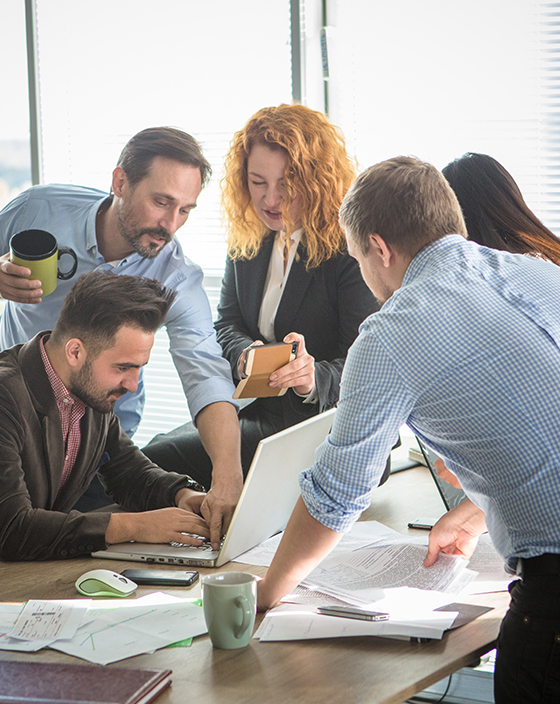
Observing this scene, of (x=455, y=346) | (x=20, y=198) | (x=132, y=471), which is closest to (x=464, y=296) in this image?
(x=455, y=346)

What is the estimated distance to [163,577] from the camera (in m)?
1.36

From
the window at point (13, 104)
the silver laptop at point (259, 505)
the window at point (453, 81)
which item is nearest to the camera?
the silver laptop at point (259, 505)

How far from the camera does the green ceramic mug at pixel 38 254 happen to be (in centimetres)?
201

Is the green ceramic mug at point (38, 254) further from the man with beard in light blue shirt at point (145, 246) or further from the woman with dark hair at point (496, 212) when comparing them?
the woman with dark hair at point (496, 212)

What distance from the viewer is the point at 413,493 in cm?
198

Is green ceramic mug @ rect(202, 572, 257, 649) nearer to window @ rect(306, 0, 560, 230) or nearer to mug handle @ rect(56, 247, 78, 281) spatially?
mug handle @ rect(56, 247, 78, 281)

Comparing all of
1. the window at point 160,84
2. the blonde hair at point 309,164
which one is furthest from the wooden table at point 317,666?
the window at point 160,84

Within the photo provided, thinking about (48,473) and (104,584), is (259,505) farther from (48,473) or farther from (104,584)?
(48,473)

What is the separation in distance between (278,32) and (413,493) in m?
2.59

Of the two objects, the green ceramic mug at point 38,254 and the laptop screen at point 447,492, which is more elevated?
the green ceramic mug at point 38,254

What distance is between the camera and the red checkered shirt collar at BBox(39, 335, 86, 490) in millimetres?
1845

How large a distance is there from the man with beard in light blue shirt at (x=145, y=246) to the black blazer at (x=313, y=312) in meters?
0.18

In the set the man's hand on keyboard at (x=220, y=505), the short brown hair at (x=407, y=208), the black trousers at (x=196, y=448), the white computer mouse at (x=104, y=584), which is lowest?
the black trousers at (x=196, y=448)

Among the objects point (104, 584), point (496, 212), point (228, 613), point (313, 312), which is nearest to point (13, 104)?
point (313, 312)
